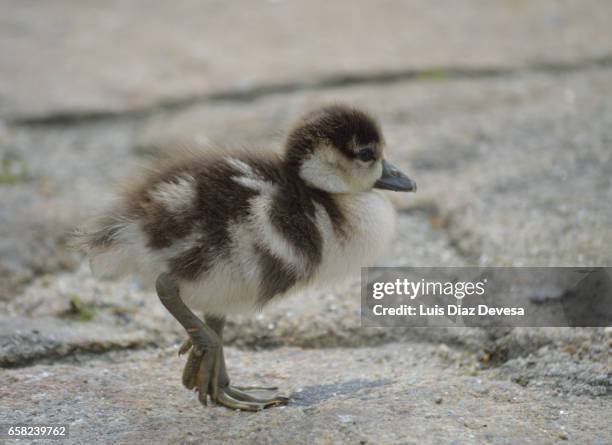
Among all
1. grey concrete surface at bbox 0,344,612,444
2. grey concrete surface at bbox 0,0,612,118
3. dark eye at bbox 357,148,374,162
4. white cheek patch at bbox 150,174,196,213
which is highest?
grey concrete surface at bbox 0,0,612,118

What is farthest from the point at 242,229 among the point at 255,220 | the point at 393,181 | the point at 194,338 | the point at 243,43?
the point at 243,43

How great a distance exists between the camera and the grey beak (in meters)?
2.43

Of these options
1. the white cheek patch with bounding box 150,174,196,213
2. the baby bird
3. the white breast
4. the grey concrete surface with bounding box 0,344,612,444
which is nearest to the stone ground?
the grey concrete surface with bounding box 0,344,612,444

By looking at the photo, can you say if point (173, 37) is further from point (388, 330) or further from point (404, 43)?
point (388, 330)

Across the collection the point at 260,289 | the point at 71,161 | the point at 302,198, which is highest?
the point at 71,161

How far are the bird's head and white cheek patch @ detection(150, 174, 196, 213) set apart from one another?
30cm

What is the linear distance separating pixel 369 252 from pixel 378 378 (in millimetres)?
326

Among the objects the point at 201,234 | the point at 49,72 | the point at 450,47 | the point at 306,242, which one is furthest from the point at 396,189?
the point at 49,72

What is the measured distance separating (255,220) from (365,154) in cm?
42

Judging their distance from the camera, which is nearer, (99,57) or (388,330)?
(388,330)

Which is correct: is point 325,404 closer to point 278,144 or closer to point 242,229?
point 242,229

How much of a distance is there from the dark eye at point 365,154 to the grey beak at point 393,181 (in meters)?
0.11

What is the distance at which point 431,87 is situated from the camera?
4059 millimetres

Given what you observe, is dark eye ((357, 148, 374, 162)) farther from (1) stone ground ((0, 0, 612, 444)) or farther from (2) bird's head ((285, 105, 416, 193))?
(1) stone ground ((0, 0, 612, 444))
